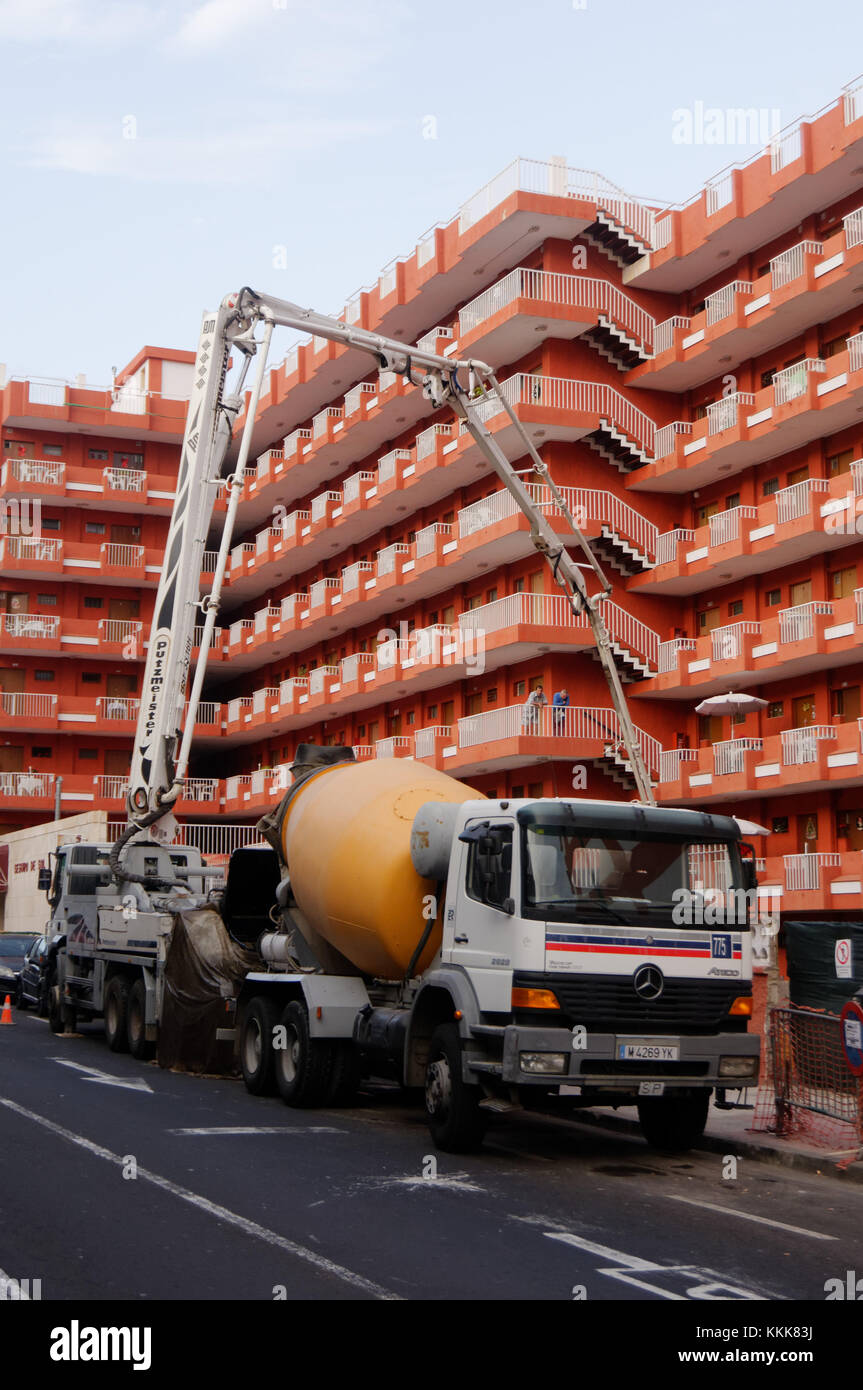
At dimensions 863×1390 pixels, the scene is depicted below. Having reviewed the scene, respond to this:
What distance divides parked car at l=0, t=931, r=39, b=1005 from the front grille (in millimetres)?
23057

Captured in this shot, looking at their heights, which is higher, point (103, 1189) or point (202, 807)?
point (202, 807)

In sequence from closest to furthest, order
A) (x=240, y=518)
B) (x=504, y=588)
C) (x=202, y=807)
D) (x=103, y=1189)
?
1. (x=103, y=1189)
2. (x=504, y=588)
3. (x=202, y=807)
4. (x=240, y=518)

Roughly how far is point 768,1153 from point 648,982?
2447 mm

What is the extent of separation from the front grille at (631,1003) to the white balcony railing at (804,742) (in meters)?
21.3

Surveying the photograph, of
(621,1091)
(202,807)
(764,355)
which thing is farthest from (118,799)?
(621,1091)

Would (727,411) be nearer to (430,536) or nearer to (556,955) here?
(430,536)

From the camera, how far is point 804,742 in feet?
107

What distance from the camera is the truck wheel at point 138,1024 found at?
1947cm

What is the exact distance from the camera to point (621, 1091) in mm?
11477

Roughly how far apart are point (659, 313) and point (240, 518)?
25.3 m

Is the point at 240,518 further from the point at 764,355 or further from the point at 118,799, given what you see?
the point at 764,355

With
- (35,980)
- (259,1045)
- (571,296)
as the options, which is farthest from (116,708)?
(259,1045)

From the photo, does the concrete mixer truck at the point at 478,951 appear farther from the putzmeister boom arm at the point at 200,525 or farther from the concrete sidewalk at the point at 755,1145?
the putzmeister boom arm at the point at 200,525

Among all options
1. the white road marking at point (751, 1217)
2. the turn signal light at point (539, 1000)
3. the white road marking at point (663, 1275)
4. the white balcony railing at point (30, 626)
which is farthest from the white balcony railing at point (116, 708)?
the white road marking at point (663, 1275)
